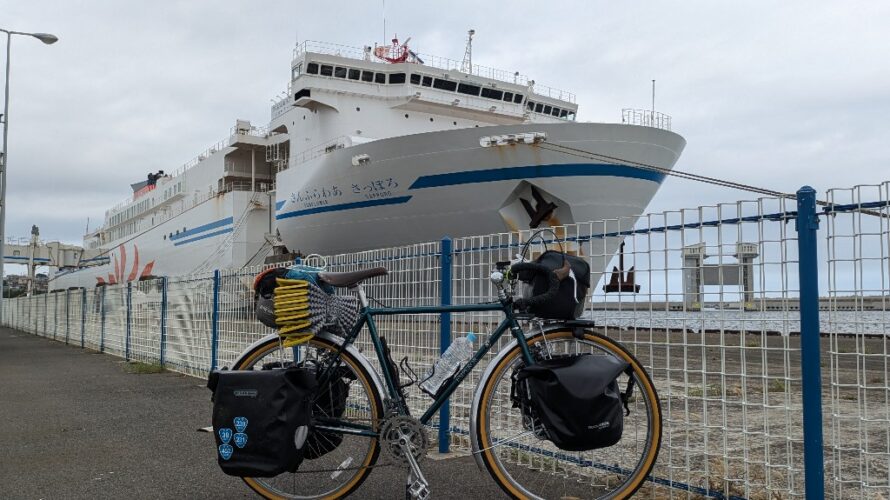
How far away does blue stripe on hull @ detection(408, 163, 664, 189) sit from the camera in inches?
580

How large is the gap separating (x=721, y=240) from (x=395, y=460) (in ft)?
5.61

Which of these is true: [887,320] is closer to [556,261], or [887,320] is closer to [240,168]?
[556,261]

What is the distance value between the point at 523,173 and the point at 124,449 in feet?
37.3

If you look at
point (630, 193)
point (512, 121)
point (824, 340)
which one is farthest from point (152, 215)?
point (824, 340)

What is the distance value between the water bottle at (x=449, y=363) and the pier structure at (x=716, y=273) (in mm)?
1025

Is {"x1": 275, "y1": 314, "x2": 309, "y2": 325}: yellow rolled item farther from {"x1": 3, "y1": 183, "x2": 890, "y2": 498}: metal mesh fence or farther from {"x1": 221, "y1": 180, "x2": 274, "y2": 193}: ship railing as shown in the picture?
{"x1": 221, "y1": 180, "x2": 274, "y2": 193}: ship railing

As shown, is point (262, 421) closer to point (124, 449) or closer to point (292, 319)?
point (292, 319)

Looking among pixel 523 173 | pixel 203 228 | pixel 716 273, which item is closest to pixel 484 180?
pixel 523 173

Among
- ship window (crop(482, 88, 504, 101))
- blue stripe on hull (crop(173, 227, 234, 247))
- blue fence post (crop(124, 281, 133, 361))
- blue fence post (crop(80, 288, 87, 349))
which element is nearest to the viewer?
blue fence post (crop(124, 281, 133, 361))

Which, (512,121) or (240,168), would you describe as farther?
(240,168)

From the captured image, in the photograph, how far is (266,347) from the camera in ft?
10.2

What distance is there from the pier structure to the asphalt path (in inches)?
53.7

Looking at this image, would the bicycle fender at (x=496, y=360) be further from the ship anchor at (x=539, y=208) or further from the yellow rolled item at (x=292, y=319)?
the ship anchor at (x=539, y=208)

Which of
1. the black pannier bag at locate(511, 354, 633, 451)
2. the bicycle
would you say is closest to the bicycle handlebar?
the bicycle
